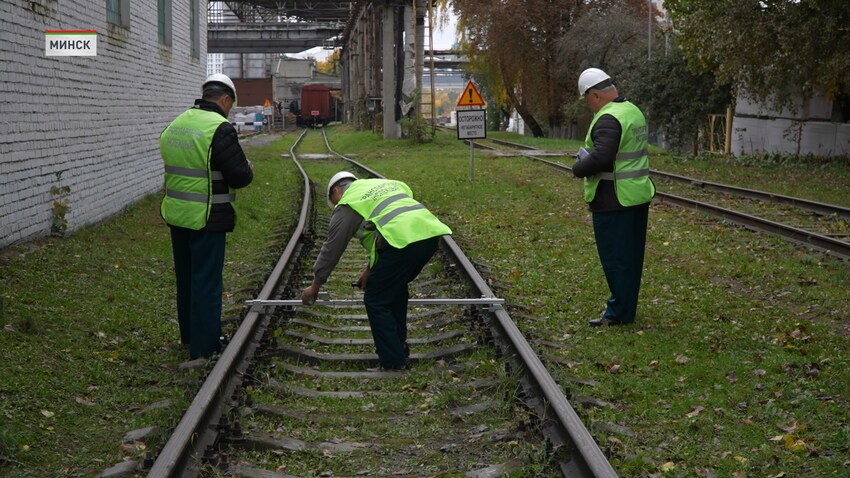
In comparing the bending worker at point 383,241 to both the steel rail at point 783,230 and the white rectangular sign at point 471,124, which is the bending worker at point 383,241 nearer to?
the steel rail at point 783,230

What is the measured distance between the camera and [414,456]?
197 inches

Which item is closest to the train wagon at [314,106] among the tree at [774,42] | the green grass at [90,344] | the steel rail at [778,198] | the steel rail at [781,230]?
the tree at [774,42]

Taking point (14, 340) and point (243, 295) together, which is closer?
point (14, 340)

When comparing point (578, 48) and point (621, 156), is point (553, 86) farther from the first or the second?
point (621, 156)

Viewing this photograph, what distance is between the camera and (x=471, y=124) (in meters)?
22.3

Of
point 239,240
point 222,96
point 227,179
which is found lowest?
point 239,240

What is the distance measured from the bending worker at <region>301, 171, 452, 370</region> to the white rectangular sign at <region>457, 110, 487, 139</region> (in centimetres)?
1569

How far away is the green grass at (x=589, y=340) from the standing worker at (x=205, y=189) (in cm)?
49

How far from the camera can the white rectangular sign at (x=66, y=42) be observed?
36.3 feet

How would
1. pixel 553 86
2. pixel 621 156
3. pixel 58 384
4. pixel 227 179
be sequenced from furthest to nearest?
pixel 553 86 → pixel 621 156 → pixel 227 179 → pixel 58 384

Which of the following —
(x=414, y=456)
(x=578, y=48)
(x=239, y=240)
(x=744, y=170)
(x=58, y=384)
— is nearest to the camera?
(x=414, y=456)

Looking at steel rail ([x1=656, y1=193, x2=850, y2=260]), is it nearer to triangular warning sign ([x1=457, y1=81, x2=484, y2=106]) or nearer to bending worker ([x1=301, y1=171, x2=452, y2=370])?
bending worker ([x1=301, y1=171, x2=452, y2=370])

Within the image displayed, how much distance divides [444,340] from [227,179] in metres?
1.92

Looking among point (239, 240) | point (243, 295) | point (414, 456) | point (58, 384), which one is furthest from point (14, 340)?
point (239, 240)
